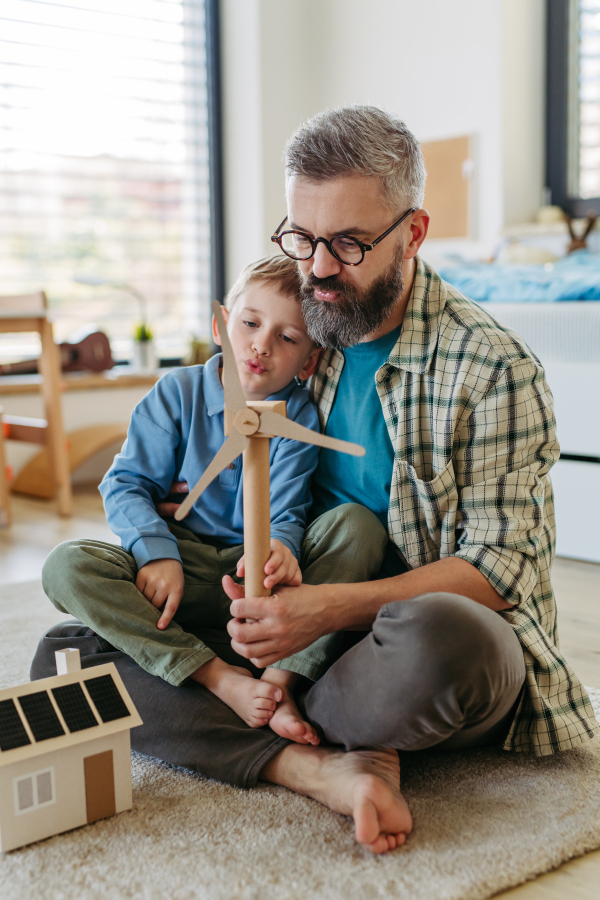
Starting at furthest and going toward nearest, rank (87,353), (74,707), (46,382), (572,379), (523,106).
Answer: (87,353)
(523,106)
(46,382)
(572,379)
(74,707)

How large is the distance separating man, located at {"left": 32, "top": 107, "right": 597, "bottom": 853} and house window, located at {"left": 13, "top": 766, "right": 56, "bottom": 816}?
19 centimetres

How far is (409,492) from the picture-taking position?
1.18m

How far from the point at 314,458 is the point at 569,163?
2923 mm

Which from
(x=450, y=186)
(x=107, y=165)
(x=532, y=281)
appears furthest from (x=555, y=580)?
(x=107, y=165)

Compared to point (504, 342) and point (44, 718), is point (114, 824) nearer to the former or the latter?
point (44, 718)

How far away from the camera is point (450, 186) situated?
12.5 feet

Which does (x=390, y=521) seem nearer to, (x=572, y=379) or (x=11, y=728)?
(x=11, y=728)

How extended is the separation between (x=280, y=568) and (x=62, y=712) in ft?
1.01

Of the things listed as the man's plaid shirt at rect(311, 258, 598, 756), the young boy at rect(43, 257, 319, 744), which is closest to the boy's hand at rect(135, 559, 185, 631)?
the young boy at rect(43, 257, 319, 744)

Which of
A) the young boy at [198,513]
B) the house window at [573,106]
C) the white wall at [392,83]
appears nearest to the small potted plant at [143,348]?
the white wall at [392,83]

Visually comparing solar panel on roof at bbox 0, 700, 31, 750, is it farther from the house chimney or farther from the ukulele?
the ukulele

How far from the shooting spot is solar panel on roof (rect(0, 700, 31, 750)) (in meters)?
0.94

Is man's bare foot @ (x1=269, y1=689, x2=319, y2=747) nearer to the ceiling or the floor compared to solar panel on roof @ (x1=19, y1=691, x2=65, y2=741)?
nearer to the floor

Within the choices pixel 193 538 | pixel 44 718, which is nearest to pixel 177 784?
pixel 44 718
